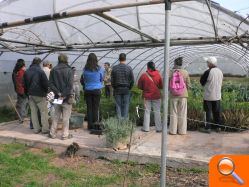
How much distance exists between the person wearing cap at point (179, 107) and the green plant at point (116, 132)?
1.53 meters

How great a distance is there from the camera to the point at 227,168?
260cm

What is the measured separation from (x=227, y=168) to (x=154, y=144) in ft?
14.3

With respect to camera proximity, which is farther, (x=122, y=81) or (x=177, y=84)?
(x=122, y=81)

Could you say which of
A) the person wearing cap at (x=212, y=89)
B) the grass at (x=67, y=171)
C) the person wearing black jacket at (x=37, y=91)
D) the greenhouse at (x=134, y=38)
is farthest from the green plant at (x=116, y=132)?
the person wearing cap at (x=212, y=89)

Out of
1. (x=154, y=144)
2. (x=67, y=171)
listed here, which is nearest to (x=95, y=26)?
(x=154, y=144)

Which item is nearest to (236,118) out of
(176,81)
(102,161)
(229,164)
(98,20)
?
(176,81)

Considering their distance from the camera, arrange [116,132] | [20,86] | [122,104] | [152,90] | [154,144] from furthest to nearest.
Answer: [20,86] → [122,104] → [152,90] → [154,144] → [116,132]

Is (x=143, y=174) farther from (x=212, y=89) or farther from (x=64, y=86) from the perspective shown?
(x=212, y=89)

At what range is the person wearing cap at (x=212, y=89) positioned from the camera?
25.8ft

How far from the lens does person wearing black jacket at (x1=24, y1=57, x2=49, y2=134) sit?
308 inches

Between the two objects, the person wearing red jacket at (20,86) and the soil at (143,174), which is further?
the person wearing red jacket at (20,86)

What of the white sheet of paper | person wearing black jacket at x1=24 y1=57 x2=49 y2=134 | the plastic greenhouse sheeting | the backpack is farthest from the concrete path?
the plastic greenhouse sheeting
